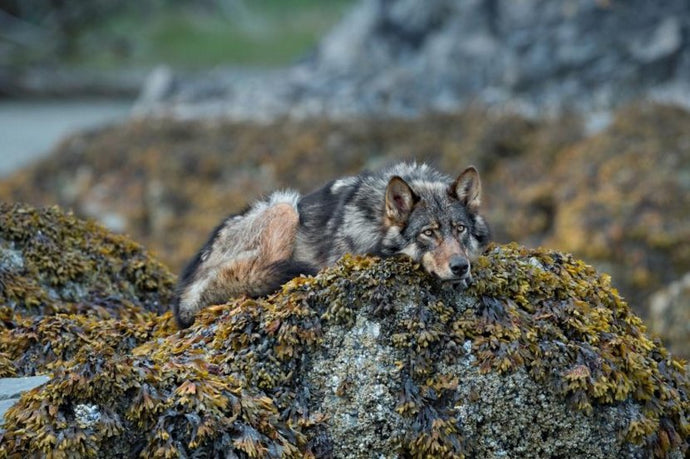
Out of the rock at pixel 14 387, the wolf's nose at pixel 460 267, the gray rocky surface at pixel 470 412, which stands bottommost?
the rock at pixel 14 387

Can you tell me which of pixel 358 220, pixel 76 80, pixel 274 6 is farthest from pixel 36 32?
pixel 358 220

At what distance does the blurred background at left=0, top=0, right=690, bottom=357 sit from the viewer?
1592 cm

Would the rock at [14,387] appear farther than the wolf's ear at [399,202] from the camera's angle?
No

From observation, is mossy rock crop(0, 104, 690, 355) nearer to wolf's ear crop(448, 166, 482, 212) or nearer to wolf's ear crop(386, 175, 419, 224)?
wolf's ear crop(448, 166, 482, 212)

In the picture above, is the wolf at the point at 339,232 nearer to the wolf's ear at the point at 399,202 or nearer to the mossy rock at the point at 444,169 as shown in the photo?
the wolf's ear at the point at 399,202

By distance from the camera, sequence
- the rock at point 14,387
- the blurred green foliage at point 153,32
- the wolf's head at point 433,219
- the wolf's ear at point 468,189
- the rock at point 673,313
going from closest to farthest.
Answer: the rock at point 14,387
the wolf's head at point 433,219
the wolf's ear at point 468,189
the rock at point 673,313
the blurred green foliage at point 153,32

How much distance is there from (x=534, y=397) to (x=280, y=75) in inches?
689

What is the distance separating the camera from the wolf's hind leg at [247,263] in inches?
295

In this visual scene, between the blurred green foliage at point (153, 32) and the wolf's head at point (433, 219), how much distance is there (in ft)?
95.5

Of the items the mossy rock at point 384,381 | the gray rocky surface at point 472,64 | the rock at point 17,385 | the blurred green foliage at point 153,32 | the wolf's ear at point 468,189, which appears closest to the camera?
the mossy rock at point 384,381

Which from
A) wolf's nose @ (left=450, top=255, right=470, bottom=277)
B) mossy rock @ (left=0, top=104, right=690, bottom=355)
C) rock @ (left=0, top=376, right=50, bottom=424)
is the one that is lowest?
rock @ (left=0, top=376, right=50, bottom=424)

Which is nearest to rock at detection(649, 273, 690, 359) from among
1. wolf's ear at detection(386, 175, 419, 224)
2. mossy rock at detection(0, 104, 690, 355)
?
mossy rock at detection(0, 104, 690, 355)

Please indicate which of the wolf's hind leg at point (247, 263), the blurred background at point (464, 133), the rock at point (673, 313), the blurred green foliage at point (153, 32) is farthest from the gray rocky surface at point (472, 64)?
the blurred green foliage at point (153, 32)

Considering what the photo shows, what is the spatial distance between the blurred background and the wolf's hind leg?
751cm
